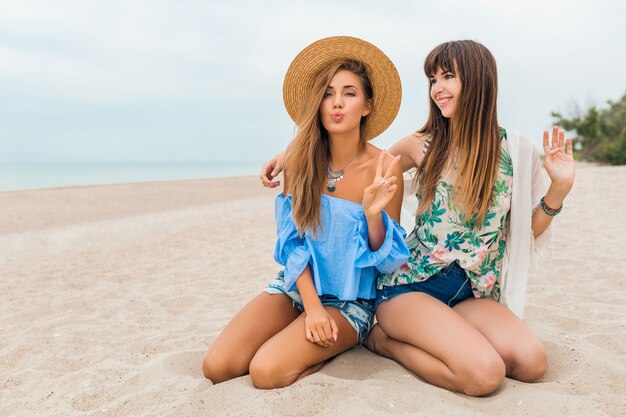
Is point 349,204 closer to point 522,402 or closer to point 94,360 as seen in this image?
point 522,402

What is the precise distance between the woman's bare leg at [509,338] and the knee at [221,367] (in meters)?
1.18

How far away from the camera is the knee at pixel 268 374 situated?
2.63 m

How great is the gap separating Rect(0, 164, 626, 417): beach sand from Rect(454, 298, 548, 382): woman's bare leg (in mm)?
84

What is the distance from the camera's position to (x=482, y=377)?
2.50m

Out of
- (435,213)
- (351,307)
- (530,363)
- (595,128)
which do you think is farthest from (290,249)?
(595,128)

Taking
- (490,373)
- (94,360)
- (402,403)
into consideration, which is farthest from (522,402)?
(94,360)

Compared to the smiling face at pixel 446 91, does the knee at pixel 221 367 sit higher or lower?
lower

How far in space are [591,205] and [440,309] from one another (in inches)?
319

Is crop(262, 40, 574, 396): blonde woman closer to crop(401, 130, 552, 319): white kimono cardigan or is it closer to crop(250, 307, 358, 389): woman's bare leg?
crop(401, 130, 552, 319): white kimono cardigan

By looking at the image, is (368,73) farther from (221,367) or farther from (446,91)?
(221,367)

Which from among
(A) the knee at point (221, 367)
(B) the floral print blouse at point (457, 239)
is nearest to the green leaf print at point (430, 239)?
(B) the floral print blouse at point (457, 239)

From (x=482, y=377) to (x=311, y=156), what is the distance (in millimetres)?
1365

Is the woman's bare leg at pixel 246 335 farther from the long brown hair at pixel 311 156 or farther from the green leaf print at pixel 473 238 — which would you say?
the green leaf print at pixel 473 238

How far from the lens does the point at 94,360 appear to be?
3.45 meters
